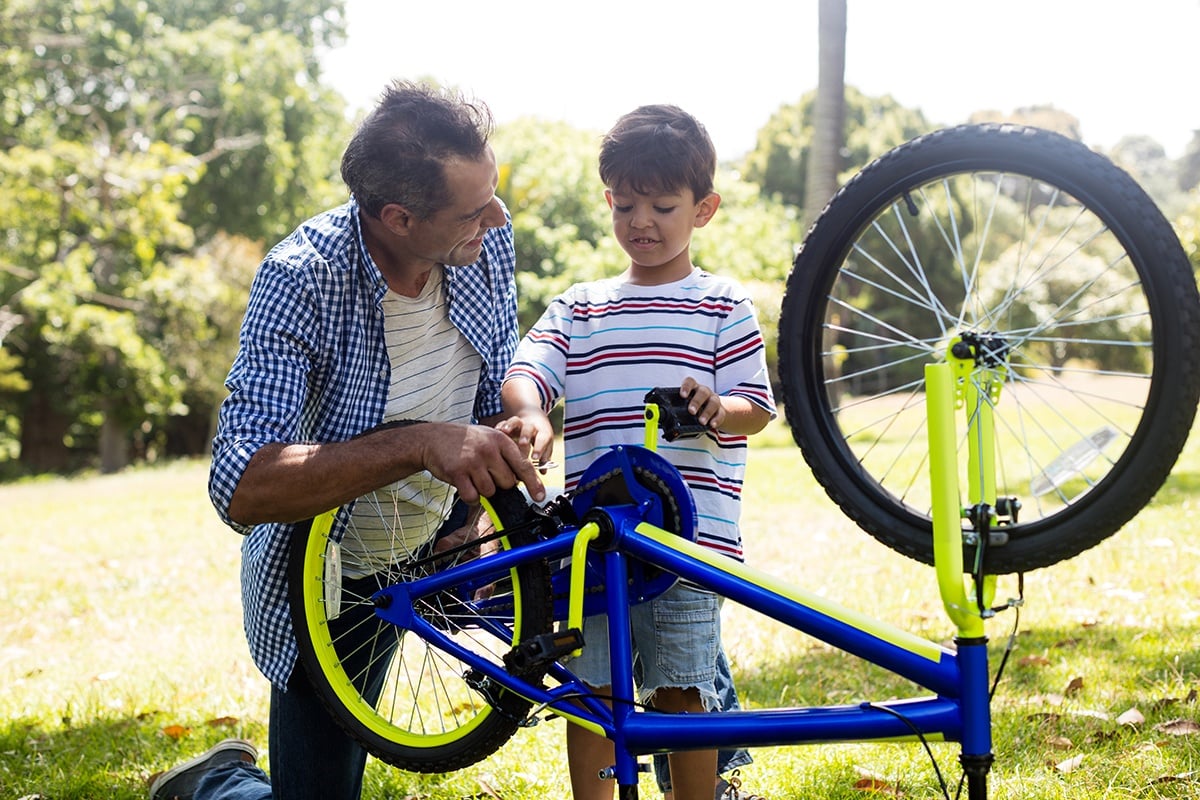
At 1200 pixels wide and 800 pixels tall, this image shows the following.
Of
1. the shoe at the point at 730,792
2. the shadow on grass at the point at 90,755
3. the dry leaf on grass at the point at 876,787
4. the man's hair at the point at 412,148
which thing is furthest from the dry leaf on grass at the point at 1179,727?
the shadow on grass at the point at 90,755

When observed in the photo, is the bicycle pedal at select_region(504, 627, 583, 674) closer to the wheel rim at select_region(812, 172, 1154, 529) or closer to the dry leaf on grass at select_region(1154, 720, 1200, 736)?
the wheel rim at select_region(812, 172, 1154, 529)

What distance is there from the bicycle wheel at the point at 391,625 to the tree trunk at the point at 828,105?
18.5 ft

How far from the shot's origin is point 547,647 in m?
2.04

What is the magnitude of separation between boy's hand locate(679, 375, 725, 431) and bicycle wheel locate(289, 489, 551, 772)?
394 millimetres

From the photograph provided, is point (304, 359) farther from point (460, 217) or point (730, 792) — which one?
point (730, 792)

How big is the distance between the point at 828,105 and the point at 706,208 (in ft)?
20.4

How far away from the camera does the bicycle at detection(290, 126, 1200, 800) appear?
1.78 meters

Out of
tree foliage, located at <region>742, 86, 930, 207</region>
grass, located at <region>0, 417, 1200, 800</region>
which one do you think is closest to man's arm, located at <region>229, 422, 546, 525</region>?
grass, located at <region>0, 417, 1200, 800</region>

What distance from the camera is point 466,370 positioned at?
2.77m

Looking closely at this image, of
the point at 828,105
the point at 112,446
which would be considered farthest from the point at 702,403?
the point at 112,446

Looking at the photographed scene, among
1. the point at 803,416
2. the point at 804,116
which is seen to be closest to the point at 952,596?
the point at 803,416

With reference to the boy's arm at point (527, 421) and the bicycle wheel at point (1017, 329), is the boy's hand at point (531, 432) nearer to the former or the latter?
the boy's arm at point (527, 421)

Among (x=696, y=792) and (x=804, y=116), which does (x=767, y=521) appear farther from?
(x=804, y=116)

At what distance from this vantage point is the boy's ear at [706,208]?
7.98 feet
